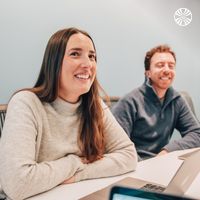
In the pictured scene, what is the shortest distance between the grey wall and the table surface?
148 cm

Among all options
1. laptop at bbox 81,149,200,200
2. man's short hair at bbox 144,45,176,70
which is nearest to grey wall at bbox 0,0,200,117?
man's short hair at bbox 144,45,176,70

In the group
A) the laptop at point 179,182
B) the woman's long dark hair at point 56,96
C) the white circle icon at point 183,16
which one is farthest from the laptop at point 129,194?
the white circle icon at point 183,16

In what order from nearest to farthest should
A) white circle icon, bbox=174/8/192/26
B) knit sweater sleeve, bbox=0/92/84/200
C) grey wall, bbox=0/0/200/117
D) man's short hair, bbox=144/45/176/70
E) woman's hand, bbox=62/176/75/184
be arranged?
knit sweater sleeve, bbox=0/92/84/200 → woman's hand, bbox=62/176/75/184 → man's short hair, bbox=144/45/176/70 → grey wall, bbox=0/0/200/117 → white circle icon, bbox=174/8/192/26

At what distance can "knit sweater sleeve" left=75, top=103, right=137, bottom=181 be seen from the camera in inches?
47.9

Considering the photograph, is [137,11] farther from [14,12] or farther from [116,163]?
[116,163]

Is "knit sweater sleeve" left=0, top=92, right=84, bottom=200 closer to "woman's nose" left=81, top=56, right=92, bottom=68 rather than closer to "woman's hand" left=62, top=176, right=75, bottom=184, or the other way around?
"woman's hand" left=62, top=176, right=75, bottom=184

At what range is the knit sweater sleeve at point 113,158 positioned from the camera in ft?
3.99

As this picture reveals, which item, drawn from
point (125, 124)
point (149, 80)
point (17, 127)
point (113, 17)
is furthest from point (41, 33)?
point (17, 127)

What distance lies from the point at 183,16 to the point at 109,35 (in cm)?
97

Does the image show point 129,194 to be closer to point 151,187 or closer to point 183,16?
point 151,187

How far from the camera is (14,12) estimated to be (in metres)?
2.49

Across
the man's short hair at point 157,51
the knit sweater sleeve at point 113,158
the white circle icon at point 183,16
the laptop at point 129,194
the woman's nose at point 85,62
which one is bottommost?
the knit sweater sleeve at point 113,158

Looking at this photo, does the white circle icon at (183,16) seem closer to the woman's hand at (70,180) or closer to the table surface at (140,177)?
the table surface at (140,177)

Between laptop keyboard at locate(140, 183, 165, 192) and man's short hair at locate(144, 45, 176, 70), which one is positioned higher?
man's short hair at locate(144, 45, 176, 70)
